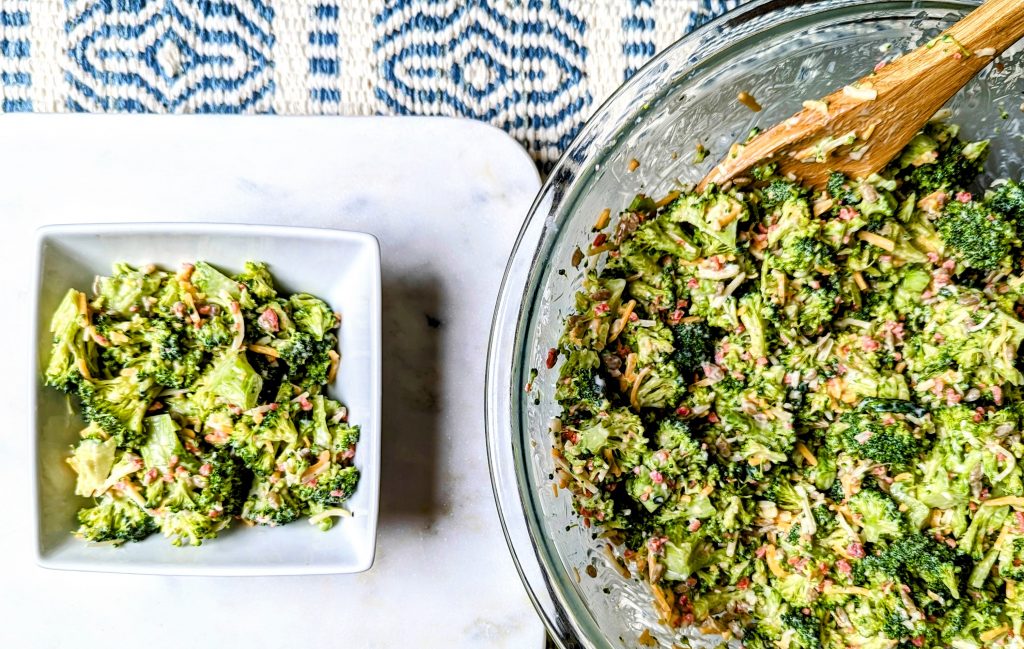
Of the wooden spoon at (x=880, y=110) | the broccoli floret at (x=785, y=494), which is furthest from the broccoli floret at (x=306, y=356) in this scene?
the broccoli floret at (x=785, y=494)

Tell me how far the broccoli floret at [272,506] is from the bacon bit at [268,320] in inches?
12.4

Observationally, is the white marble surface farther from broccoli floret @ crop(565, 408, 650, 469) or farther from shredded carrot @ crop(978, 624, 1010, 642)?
shredded carrot @ crop(978, 624, 1010, 642)

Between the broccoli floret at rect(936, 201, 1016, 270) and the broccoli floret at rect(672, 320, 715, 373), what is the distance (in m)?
0.49

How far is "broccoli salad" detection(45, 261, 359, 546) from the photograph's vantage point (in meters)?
1.51

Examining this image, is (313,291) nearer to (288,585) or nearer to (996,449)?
(288,585)

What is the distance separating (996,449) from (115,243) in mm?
1737

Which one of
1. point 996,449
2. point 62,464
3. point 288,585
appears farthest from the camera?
point 288,585

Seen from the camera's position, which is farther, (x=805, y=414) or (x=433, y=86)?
(x=433, y=86)

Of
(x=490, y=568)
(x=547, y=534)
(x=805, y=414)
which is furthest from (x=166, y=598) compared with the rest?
(x=805, y=414)

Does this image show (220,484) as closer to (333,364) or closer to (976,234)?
(333,364)

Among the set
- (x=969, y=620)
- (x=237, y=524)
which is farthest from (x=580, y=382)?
(x=969, y=620)

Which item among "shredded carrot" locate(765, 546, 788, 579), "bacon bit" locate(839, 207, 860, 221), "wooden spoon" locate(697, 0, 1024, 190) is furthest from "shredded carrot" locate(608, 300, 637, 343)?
"shredded carrot" locate(765, 546, 788, 579)

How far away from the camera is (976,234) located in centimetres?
145

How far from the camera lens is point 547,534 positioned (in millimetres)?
1449
